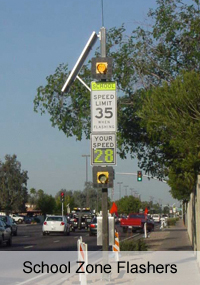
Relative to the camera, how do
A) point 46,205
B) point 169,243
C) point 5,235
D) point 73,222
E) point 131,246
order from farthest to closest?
point 46,205, point 73,222, point 169,243, point 5,235, point 131,246

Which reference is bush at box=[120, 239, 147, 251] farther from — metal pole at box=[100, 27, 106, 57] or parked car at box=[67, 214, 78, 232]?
parked car at box=[67, 214, 78, 232]

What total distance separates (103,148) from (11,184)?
103m

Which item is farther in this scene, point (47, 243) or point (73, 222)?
point (73, 222)

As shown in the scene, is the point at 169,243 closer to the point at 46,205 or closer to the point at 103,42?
the point at 103,42

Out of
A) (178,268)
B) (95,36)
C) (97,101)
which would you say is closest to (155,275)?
(178,268)

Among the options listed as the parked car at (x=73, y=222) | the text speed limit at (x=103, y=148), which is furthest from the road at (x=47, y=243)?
the text speed limit at (x=103, y=148)

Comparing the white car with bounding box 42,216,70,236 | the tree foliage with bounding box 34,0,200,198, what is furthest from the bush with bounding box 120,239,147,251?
the white car with bounding box 42,216,70,236

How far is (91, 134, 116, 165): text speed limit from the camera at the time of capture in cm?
1334

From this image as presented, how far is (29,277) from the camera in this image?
15.7 metres

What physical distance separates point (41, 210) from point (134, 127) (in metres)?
123

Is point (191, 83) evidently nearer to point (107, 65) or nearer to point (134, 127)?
point (107, 65)

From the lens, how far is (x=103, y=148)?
1337cm

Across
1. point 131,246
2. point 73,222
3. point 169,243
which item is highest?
point 73,222

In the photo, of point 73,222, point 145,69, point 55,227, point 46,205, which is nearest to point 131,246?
point 145,69
